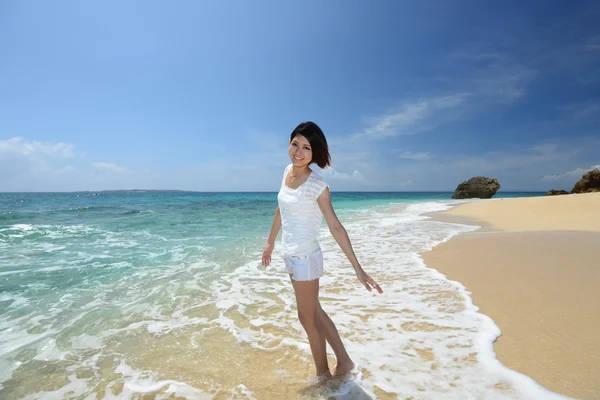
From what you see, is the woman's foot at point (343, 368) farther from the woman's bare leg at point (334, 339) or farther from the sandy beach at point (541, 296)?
the sandy beach at point (541, 296)

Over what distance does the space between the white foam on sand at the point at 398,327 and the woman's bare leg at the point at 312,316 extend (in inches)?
11.2

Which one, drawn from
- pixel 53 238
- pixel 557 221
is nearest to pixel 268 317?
pixel 53 238

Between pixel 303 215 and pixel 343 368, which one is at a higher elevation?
pixel 303 215

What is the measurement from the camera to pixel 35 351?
3568mm

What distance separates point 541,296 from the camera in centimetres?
438

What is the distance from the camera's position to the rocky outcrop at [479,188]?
5356 centimetres

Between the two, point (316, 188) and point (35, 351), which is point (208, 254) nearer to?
point (35, 351)

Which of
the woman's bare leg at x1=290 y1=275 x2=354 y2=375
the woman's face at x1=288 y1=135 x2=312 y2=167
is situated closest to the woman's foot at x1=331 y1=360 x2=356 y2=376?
the woman's bare leg at x1=290 y1=275 x2=354 y2=375

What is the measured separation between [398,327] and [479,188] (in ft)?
195

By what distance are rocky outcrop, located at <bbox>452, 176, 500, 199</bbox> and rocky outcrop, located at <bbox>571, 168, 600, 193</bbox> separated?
1708 centimetres

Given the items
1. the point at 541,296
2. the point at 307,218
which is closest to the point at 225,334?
the point at 307,218

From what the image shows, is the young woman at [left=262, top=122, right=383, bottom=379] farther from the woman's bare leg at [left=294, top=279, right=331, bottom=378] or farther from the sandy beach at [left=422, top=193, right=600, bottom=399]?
the sandy beach at [left=422, top=193, right=600, bottom=399]

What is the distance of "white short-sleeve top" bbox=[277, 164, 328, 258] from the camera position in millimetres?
2418

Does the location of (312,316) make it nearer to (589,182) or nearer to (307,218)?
(307,218)
